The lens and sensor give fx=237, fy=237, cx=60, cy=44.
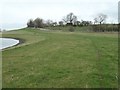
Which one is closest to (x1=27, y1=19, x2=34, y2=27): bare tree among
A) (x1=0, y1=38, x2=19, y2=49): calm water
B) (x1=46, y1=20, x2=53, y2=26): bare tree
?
(x1=46, y1=20, x2=53, y2=26): bare tree

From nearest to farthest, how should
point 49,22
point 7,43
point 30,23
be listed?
point 7,43 → point 30,23 → point 49,22

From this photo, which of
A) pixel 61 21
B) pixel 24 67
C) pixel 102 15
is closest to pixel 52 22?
pixel 61 21

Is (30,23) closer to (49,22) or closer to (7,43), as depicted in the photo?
(49,22)

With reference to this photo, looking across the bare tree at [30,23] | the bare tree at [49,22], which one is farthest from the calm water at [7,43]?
the bare tree at [49,22]

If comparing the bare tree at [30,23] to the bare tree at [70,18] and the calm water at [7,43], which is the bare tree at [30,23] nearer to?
the bare tree at [70,18]

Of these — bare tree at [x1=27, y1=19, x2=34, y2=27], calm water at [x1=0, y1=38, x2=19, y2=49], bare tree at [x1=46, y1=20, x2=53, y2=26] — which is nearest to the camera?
calm water at [x1=0, y1=38, x2=19, y2=49]

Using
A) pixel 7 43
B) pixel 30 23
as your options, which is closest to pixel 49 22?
pixel 30 23

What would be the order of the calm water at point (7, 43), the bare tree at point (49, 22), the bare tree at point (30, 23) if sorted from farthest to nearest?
1. the bare tree at point (49, 22)
2. the bare tree at point (30, 23)
3. the calm water at point (7, 43)

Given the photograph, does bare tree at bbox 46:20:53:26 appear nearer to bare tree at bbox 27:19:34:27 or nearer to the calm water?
bare tree at bbox 27:19:34:27

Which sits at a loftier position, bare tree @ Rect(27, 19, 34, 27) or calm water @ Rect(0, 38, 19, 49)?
bare tree @ Rect(27, 19, 34, 27)

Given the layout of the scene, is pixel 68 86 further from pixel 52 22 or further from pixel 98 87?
pixel 52 22

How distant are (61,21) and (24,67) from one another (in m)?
133

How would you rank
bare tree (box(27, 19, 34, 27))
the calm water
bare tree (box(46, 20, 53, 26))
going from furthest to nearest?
bare tree (box(46, 20, 53, 26))
bare tree (box(27, 19, 34, 27))
the calm water

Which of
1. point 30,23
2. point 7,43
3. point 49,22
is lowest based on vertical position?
point 7,43
